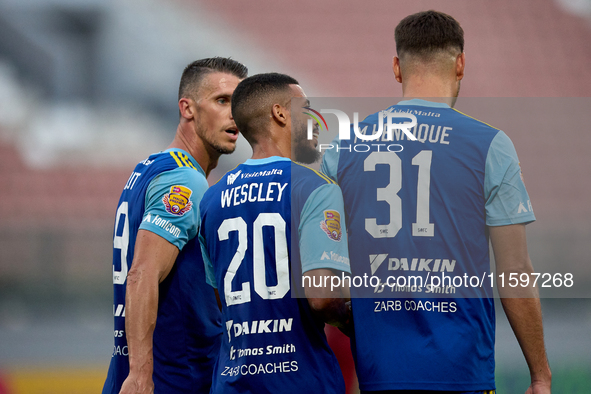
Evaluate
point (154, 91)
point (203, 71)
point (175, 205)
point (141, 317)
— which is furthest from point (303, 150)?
point (154, 91)

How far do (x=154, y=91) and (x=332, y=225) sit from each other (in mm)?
6999

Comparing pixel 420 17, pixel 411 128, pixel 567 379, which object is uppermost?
pixel 420 17

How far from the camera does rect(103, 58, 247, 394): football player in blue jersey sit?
2.43m

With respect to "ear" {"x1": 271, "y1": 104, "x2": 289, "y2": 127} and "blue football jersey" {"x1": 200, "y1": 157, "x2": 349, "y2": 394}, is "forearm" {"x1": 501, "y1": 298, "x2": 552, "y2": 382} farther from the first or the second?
"ear" {"x1": 271, "y1": 104, "x2": 289, "y2": 127}

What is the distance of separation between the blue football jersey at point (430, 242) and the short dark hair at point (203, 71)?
1434 mm

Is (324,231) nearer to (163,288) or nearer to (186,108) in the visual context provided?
(163,288)

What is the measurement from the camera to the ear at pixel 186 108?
3.21m

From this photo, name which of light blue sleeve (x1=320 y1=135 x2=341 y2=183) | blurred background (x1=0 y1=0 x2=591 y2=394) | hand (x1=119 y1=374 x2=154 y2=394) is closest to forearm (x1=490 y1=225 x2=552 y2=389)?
light blue sleeve (x1=320 y1=135 x2=341 y2=183)

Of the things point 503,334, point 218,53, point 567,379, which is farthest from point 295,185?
point 218,53

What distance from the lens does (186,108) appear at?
3242mm

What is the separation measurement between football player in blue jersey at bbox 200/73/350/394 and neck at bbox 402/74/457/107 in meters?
0.50

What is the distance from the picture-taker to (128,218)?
9.07 feet

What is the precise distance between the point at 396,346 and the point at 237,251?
679mm

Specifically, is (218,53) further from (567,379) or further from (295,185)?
(295,185)
